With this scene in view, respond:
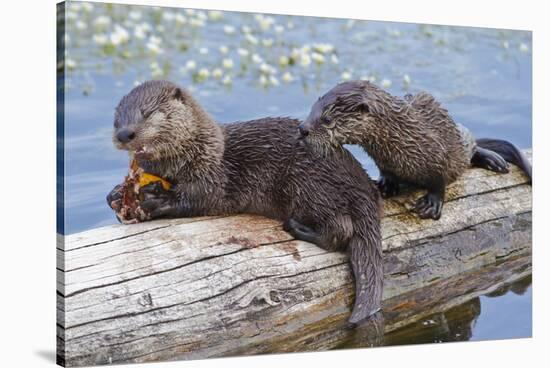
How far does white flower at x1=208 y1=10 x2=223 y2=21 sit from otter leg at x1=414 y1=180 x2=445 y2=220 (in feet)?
4.20

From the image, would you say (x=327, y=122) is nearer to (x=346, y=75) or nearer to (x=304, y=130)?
(x=304, y=130)

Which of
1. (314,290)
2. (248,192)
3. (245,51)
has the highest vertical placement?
(245,51)

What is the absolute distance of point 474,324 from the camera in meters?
4.00

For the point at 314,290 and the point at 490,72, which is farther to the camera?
the point at 490,72

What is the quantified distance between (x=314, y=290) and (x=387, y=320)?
0.45 meters

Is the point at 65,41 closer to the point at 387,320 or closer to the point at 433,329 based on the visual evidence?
the point at 387,320

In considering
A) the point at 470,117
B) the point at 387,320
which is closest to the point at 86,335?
the point at 387,320

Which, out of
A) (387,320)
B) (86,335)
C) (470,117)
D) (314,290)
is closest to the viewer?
(86,335)

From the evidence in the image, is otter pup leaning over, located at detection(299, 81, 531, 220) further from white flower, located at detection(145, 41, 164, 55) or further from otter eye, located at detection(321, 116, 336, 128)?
white flower, located at detection(145, 41, 164, 55)

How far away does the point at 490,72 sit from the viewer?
4.27 meters

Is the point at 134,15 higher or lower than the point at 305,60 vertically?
higher

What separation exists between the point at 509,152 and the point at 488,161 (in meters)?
0.15

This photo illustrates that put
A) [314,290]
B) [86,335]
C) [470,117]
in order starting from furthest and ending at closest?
[470,117] < [314,290] < [86,335]

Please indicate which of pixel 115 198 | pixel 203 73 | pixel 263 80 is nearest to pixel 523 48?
pixel 263 80
